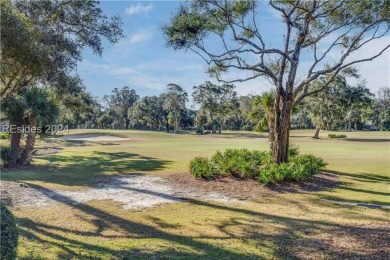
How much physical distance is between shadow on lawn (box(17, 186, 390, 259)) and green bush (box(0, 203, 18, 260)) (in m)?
1.67

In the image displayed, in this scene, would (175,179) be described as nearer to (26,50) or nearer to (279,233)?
(279,233)

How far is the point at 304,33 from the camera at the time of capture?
14680 millimetres

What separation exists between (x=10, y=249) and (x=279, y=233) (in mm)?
5110

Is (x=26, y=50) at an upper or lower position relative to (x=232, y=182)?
upper

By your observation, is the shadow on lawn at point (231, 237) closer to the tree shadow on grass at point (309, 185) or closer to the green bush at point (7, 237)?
the green bush at point (7, 237)

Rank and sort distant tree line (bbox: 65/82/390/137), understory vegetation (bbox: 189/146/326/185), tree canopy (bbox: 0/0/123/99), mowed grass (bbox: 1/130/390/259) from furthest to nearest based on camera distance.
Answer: distant tree line (bbox: 65/82/390/137), understory vegetation (bbox: 189/146/326/185), tree canopy (bbox: 0/0/123/99), mowed grass (bbox: 1/130/390/259)

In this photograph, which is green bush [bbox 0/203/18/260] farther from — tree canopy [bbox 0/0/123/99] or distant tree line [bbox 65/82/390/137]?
distant tree line [bbox 65/82/390/137]

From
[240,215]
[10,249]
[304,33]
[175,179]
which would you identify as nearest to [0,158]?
[175,179]

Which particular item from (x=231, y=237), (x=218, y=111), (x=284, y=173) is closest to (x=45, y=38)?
(x=231, y=237)

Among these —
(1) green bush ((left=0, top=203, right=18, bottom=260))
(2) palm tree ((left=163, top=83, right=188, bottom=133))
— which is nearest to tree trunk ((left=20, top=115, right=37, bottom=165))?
(1) green bush ((left=0, top=203, right=18, bottom=260))

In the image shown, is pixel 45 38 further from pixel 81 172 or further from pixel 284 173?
pixel 284 173

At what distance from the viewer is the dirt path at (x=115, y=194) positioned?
387 inches

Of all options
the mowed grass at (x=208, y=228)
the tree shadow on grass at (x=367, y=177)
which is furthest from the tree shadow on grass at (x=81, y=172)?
the tree shadow on grass at (x=367, y=177)

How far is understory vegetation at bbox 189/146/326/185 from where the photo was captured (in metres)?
12.6
